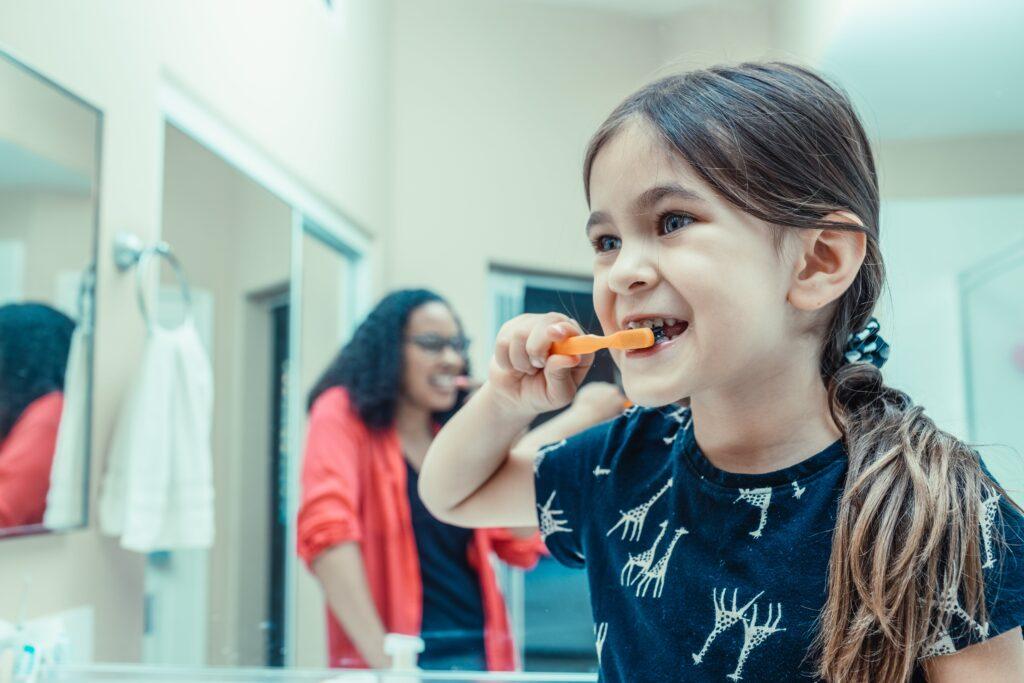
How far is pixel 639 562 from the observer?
2.06 ft

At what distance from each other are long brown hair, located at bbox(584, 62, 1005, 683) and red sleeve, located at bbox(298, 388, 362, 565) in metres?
0.64

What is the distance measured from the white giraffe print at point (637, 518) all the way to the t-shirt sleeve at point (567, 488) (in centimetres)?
4

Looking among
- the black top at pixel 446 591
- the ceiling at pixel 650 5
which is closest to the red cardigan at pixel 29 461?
the black top at pixel 446 591

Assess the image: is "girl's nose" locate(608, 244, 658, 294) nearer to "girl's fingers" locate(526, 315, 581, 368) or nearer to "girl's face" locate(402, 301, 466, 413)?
"girl's fingers" locate(526, 315, 581, 368)

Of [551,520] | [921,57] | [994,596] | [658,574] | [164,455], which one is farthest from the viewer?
[164,455]

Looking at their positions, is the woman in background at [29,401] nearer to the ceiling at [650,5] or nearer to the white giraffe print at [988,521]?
the ceiling at [650,5]

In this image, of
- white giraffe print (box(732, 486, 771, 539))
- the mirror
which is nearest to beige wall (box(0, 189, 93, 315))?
the mirror

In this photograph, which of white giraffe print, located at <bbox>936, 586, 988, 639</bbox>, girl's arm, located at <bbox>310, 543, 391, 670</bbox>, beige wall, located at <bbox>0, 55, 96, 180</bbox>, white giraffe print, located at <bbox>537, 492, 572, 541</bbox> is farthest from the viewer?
girl's arm, located at <bbox>310, 543, 391, 670</bbox>

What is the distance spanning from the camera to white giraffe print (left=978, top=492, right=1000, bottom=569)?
1.69 feet

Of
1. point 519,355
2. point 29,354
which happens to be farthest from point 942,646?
point 29,354

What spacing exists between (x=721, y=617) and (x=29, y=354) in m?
0.79

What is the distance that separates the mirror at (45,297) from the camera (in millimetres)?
921

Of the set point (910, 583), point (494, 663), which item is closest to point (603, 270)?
point (910, 583)

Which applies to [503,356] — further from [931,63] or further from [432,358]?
[931,63]
